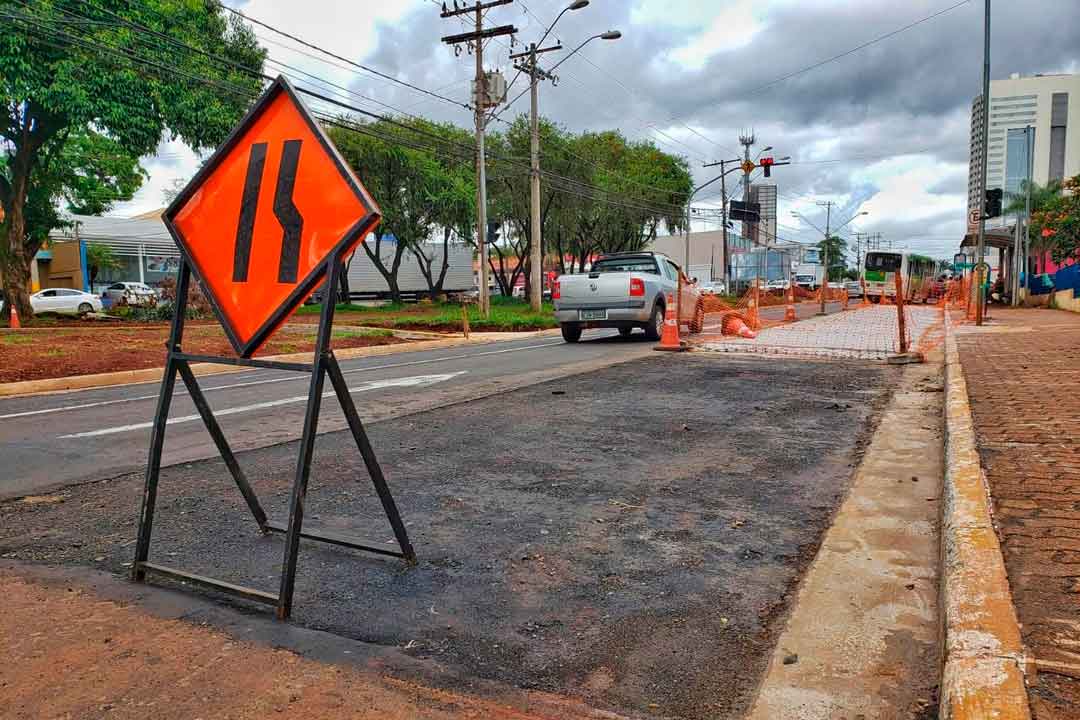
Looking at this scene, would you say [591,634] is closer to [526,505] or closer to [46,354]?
[526,505]

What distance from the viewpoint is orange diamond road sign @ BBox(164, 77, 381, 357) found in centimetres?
297

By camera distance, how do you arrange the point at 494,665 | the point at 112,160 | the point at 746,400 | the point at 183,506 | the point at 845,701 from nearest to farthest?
the point at 845,701 < the point at 494,665 < the point at 183,506 < the point at 746,400 < the point at 112,160

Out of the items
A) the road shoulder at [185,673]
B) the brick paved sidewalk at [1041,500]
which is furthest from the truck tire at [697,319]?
the road shoulder at [185,673]

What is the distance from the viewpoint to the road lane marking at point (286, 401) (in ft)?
22.5

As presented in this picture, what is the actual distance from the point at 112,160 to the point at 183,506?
109 feet

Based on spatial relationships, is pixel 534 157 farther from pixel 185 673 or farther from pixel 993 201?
pixel 185 673

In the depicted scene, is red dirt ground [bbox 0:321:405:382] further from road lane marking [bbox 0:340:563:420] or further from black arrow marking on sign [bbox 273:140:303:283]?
black arrow marking on sign [bbox 273:140:303:283]

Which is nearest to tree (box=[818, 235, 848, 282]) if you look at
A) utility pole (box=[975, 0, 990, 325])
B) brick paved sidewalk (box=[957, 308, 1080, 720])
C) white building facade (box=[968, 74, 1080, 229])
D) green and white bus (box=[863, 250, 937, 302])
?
white building facade (box=[968, 74, 1080, 229])

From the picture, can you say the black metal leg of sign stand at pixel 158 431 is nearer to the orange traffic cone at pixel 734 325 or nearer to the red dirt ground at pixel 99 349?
the red dirt ground at pixel 99 349

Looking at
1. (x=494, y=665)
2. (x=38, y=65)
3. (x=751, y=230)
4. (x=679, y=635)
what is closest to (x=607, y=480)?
(x=679, y=635)

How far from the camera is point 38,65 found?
2031 cm

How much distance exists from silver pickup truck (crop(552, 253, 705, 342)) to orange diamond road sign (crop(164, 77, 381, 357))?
12459 mm

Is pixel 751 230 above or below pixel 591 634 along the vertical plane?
above

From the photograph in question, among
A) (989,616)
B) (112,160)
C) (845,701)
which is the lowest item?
(845,701)
